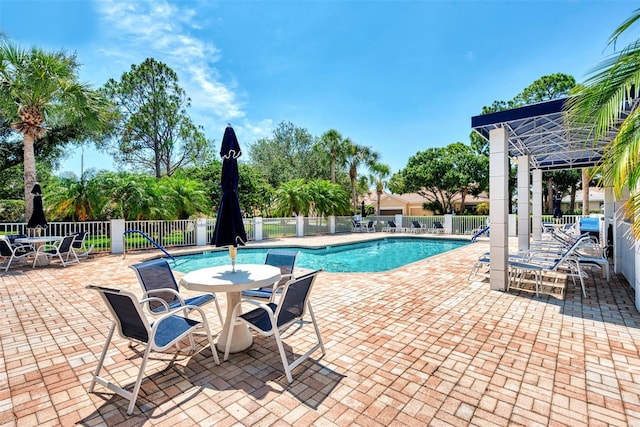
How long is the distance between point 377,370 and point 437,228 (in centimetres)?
1733

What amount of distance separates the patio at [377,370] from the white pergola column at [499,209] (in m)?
0.72

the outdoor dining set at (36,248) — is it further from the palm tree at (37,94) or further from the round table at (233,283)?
the round table at (233,283)

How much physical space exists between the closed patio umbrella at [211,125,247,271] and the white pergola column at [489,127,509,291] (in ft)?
15.5

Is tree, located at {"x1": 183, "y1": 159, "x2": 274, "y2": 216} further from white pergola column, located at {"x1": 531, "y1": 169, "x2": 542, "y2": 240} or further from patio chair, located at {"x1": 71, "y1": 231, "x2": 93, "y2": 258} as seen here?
white pergola column, located at {"x1": 531, "y1": 169, "x2": 542, "y2": 240}

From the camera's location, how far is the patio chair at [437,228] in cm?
1862

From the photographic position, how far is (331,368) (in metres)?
2.85

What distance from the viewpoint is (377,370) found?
9.18ft

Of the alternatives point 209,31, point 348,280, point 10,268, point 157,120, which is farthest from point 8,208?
point 348,280

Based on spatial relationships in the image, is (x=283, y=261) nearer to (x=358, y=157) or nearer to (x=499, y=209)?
(x=499, y=209)

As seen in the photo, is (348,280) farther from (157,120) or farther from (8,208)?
(8,208)

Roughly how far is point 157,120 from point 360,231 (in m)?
17.0

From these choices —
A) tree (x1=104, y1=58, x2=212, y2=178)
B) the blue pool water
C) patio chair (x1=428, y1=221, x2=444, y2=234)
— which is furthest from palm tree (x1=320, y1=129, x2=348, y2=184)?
the blue pool water

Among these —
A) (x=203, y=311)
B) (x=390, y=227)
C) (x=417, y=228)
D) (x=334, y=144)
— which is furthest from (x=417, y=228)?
(x=203, y=311)

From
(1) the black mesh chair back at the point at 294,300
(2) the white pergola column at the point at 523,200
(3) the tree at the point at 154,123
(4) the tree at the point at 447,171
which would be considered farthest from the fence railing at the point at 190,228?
(3) the tree at the point at 154,123
